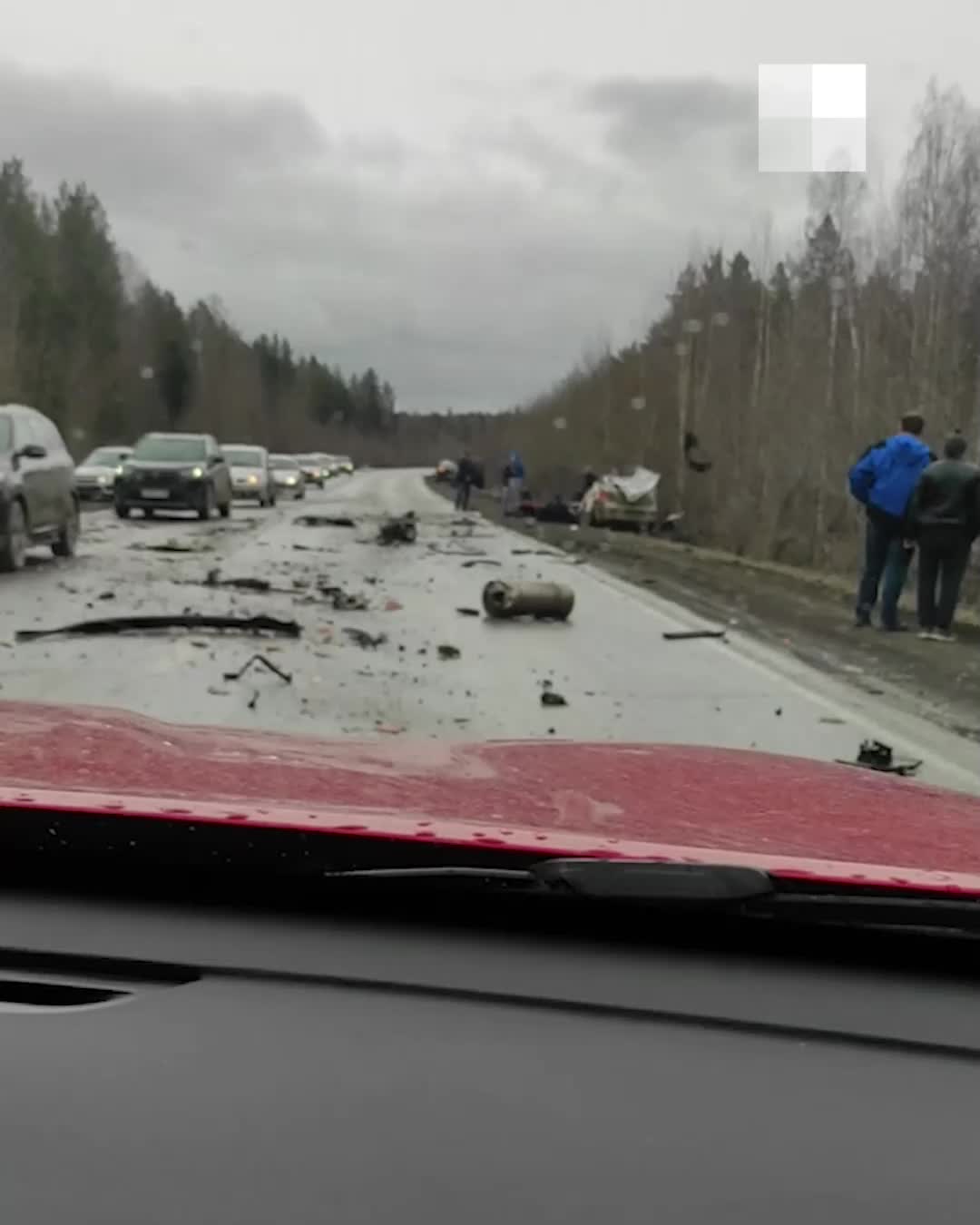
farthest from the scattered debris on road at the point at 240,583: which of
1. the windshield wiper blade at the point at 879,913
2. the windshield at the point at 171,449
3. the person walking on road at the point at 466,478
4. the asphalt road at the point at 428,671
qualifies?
the person walking on road at the point at 466,478

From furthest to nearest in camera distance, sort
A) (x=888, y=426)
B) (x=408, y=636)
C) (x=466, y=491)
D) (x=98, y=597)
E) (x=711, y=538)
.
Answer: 1. (x=466, y=491)
2. (x=711, y=538)
3. (x=888, y=426)
4. (x=98, y=597)
5. (x=408, y=636)

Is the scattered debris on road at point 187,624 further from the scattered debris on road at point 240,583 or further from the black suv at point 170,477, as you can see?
the black suv at point 170,477

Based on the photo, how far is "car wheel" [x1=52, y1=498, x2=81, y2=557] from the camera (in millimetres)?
18203

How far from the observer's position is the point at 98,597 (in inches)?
542

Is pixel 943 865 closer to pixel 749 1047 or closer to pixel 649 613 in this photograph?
pixel 749 1047

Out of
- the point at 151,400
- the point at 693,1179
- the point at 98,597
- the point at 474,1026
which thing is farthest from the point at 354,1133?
the point at 151,400

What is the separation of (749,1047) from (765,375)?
38.4 m

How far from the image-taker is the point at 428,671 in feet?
32.4

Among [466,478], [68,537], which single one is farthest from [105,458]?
[68,537]

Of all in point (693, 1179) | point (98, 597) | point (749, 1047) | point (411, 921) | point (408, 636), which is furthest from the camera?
point (98, 597)

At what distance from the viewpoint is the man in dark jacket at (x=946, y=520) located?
1352 centimetres

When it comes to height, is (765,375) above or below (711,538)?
above

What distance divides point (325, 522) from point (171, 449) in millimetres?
3480

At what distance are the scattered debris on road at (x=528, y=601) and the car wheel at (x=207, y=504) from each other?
17.3 m
